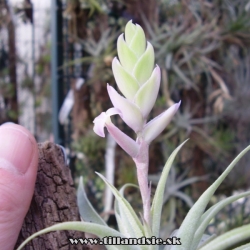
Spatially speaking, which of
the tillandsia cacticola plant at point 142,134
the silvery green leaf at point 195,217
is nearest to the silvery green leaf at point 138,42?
the tillandsia cacticola plant at point 142,134

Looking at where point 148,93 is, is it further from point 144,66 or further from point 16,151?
point 16,151

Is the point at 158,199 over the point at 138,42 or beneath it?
beneath

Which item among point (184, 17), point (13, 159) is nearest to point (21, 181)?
point (13, 159)

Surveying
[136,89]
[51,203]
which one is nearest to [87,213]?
[51,203]

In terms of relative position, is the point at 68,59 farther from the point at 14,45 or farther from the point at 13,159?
the point at 13,159

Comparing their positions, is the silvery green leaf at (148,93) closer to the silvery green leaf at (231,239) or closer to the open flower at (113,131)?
the open flower at (113,131)

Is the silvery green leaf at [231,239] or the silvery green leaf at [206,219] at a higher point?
the silvery green leaf at [206,219]
